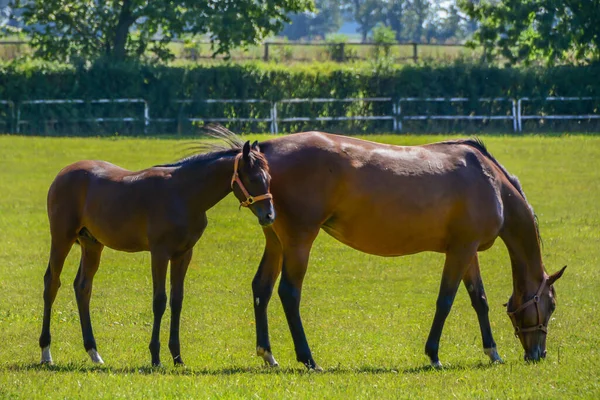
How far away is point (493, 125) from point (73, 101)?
15.4 meters

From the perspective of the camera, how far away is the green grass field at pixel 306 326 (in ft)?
25.9

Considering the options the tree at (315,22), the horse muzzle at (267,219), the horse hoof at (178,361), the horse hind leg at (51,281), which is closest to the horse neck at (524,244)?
the horse muzzle at (267,219)

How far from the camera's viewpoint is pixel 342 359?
379 inches

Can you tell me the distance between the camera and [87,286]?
956cm

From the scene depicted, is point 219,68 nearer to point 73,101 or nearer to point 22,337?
point 73,101

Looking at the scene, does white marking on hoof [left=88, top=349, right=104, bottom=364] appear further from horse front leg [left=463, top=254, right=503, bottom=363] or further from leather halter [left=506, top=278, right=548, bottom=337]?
leather halter [left=506, top=278, right=548, bottom=337]

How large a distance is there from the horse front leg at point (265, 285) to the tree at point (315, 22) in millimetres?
119432

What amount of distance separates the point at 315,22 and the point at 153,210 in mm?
123983

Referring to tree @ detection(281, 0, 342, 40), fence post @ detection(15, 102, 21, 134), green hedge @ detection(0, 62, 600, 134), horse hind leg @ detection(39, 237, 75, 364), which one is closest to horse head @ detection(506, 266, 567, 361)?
horse hind leg @ detection(39, 237, 75, 364)

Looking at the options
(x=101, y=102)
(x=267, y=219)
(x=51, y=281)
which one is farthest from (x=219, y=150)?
(x=101, y=102)

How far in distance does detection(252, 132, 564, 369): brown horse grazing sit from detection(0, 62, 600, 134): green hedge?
27369mm

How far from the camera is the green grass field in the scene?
7906mm

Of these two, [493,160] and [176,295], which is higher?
[493,160]

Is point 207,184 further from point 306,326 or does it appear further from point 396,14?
point 396,14
